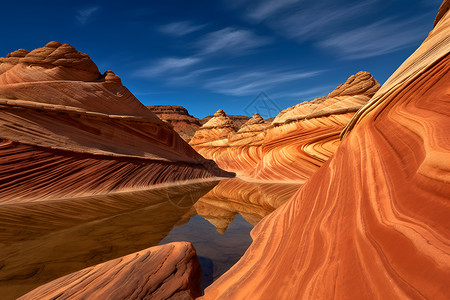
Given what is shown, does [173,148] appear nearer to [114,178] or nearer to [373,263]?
[114,178]

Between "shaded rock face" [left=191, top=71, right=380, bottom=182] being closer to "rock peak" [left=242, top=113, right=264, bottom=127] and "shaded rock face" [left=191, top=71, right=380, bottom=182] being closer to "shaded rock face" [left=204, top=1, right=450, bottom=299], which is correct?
"shaded rock face" [left=204, top=1, right=450, bottom=299]

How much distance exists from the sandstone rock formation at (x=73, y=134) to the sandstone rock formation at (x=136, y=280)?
5387 mm

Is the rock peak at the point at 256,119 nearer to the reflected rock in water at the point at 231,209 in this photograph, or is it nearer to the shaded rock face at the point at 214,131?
the shaded rock face at the point at 214,131

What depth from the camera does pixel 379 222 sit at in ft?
4.58

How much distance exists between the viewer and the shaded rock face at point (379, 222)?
3.30 feet

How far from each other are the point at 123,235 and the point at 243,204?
2.98 m

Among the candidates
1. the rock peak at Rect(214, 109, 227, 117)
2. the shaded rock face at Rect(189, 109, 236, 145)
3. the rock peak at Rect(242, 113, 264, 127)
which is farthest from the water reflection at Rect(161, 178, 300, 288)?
the rock peak at Rect(214, 109, 227, 117)

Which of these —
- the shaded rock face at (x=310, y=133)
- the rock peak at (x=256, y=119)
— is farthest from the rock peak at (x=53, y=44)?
the rock peak at (x=256, y=119)

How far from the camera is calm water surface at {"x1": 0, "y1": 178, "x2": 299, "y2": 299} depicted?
212cm

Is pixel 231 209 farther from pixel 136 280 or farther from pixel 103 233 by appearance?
pixel 136 280

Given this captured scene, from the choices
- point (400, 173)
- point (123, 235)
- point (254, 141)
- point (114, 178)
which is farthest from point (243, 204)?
point (254, 141)

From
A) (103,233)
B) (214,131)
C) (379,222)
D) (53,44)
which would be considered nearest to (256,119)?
(214,131)

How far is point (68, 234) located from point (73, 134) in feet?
17.8

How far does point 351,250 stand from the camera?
4.45 feet
